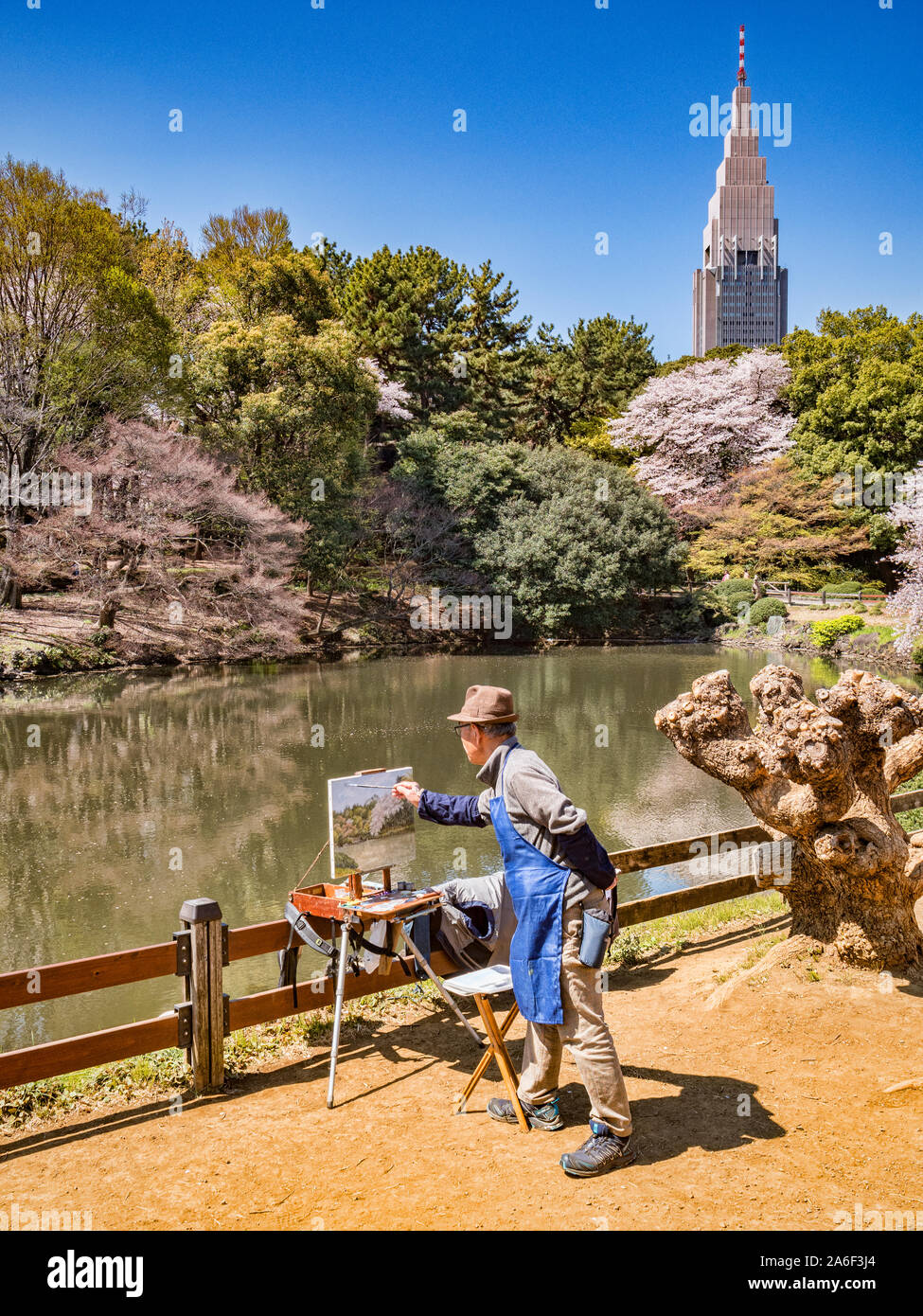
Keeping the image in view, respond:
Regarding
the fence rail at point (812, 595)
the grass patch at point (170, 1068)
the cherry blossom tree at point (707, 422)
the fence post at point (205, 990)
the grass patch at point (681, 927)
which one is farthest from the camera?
the cherry blossom tree at point (707, 422)

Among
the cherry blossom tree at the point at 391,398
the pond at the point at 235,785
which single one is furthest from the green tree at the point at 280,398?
the pond at the point at 235,785

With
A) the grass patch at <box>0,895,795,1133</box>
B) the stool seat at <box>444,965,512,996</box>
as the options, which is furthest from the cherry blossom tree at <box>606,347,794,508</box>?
the stool seat at <box>444,965,512,996</box>

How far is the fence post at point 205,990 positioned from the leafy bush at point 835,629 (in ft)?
92.0

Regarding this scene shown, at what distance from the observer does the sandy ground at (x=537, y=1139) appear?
2957 mm

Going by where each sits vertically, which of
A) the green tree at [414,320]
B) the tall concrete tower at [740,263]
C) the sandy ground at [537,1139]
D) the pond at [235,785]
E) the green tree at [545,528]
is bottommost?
the pond at [235,785]

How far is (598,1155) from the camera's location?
3113 mm

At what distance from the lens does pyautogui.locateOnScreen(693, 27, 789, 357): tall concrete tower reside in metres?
136

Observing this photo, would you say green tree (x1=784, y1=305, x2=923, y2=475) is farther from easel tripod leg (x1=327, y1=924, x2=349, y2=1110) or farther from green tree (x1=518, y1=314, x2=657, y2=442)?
easel tripod leg (x1=327, y1=924, x2=349, y2=1110)

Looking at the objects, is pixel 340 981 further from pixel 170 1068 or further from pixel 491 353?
pixel 491 353

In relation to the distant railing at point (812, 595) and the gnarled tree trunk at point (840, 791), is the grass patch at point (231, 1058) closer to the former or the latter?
the gnarled tree trunk at point (840, 791)

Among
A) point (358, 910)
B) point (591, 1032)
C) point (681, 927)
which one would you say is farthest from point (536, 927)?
point (681, 927)

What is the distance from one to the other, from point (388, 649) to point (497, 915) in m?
25.3

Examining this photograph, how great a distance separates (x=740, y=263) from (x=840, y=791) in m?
168

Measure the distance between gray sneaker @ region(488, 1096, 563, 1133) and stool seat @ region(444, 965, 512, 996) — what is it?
394mm
